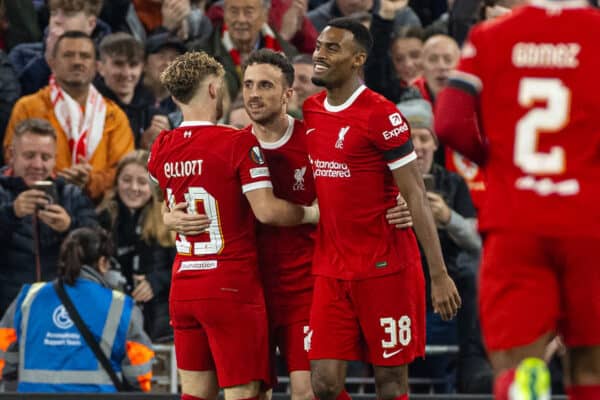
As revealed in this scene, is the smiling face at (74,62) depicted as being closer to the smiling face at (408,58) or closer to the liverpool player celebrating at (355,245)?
the smiling face at (408,58)

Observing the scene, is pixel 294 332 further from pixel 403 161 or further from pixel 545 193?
pixel 545 193

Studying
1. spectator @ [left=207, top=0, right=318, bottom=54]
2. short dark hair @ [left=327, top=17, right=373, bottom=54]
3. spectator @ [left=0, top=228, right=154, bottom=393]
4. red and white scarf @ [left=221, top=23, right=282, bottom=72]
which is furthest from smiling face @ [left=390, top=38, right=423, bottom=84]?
short dark hair @ [left=327, top=17, right=373, bottom=54]

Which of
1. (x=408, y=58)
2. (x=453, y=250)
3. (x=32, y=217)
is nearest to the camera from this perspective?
(x=32, y=217)

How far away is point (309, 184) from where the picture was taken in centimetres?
786

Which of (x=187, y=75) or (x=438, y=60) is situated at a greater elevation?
(x=438, y=60)

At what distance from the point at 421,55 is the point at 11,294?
4.24 m

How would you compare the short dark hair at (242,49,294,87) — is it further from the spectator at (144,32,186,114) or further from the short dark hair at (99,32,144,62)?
the spectator at (144,32,186,114)

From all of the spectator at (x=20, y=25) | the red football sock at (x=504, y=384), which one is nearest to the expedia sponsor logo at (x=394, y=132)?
the red football sock at (x=504, y=384)

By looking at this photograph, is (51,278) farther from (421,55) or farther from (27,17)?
(421,55)

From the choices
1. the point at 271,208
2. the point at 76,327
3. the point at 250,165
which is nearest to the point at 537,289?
the point at 271,208

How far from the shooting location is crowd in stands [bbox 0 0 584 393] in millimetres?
10211

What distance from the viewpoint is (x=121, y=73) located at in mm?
11445

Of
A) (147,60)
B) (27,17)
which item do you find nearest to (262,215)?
(147,60)

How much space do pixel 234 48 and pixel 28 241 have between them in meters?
2.74
